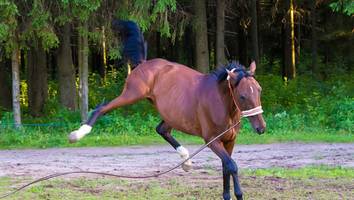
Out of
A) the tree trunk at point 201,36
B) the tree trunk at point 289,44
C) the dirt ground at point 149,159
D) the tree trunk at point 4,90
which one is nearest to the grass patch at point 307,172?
the dirt ground at point 149,159

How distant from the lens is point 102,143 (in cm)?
1464

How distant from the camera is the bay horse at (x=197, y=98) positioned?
6770 millimetres

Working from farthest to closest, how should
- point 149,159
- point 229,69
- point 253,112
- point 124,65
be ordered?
1. point 124,65
2. point 149,159
3. point 229,69
4. point 253,112

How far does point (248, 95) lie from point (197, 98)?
31.5 inches

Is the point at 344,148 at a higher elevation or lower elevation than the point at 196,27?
lower

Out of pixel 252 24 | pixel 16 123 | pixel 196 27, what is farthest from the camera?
pixel 252 24

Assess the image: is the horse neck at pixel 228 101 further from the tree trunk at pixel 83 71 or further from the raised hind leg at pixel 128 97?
the tree trunk at pixel 83 71

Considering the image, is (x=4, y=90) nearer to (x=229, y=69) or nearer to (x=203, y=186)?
(x=203, y=186)

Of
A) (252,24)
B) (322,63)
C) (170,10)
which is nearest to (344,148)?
(170,10)

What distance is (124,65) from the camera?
1778 centimetres

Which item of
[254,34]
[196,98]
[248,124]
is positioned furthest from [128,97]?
[254,34]

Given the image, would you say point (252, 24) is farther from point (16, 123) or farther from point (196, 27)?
point (16, 123)

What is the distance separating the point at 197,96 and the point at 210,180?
9.62ft

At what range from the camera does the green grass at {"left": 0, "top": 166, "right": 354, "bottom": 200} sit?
8375mm
